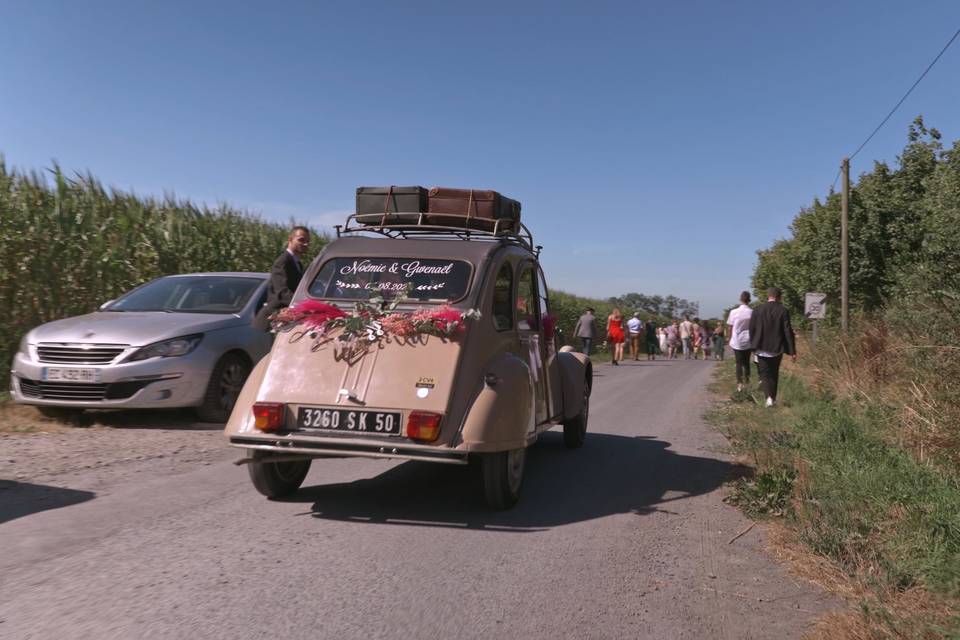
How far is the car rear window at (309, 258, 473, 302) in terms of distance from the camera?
594 cm

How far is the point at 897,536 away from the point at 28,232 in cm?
1117

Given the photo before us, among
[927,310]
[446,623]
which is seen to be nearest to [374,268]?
[446,623]

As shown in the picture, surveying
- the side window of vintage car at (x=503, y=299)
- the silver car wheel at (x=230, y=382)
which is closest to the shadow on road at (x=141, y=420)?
the silver car wheel at (x=230, y=382)

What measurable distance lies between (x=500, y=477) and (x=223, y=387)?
5028 mm

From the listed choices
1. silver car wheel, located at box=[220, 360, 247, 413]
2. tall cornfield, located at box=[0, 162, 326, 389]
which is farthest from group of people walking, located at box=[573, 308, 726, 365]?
silver car wheel, located at box=[220, 360, 247, 413]

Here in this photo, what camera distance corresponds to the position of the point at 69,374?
8.34 m

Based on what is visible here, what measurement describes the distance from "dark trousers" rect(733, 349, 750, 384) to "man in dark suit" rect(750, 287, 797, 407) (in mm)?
1949

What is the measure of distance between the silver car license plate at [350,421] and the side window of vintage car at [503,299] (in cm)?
123

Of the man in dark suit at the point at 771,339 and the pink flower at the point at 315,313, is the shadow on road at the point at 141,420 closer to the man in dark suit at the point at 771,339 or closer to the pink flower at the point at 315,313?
the pink flower at the point at 315,313

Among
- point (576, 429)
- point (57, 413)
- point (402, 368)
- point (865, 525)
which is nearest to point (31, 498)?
point (402, 368)

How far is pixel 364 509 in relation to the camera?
5.55m

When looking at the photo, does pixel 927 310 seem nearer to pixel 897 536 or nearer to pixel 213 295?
pixel 897 536

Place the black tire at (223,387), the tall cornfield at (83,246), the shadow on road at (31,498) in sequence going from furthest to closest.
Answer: the tall cornfield at (83,246), the black tire at (223,387), the shadow on road at (31,498)

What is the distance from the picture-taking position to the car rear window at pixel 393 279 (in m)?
5.94
